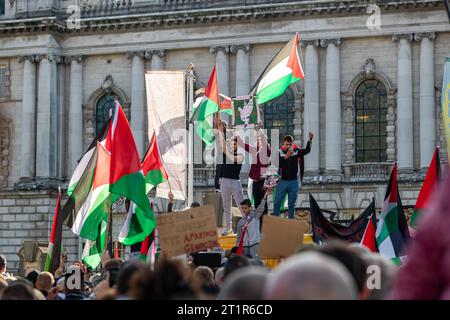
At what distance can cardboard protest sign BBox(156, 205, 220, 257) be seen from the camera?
45.5 feet

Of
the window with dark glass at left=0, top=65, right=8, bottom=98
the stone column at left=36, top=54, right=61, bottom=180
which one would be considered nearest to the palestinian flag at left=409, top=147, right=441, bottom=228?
the stone column at left=36, top=54, right=61, bottom=180

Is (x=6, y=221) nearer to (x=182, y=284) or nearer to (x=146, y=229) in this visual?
(x=146, y=229)

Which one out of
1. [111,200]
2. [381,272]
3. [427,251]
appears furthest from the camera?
[111,200]

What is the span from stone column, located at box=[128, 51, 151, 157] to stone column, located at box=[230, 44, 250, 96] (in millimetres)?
3822

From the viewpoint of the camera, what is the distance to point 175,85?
24906mm

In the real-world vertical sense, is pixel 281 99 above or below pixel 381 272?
above

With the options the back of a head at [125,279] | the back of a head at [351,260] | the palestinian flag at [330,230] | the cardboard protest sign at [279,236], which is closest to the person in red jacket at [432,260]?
the back of a head at [351,260]

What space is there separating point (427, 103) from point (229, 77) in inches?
304

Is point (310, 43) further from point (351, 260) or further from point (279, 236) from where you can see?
point (351, 260)

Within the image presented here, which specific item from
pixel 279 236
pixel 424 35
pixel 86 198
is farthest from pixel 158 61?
pixel 279 236

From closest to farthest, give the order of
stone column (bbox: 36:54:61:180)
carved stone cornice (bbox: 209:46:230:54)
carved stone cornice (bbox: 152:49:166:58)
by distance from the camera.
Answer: carved stone cornice (bbox: 209:46:230:54)
carved stone cornice (bbox: 152:49:166:58)
stone column (bbox: 36:54:61:180)

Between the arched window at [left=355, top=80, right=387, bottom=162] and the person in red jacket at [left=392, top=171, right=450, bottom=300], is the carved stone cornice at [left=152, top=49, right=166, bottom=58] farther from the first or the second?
the person in red jacket at [left=392, top=171, right=450, bottom=300]

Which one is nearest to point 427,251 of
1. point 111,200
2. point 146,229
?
point 146,229

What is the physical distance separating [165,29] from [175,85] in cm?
2213
